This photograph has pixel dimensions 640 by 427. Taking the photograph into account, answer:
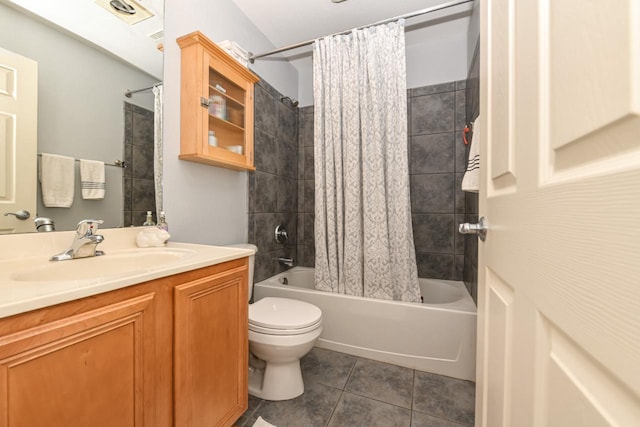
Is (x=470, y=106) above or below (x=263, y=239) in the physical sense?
above

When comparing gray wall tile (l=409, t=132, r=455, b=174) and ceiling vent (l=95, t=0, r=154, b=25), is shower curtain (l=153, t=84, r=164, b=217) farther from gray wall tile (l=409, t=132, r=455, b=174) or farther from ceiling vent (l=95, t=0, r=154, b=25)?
gray wall tile (l=409, t=132, r=455, b=174)

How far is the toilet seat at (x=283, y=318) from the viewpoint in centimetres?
131

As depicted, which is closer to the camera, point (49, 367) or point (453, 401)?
point (49, 367)

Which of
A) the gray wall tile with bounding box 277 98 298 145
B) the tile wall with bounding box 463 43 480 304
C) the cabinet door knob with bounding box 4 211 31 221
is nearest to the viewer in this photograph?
the cabinet door knob with bounding box 4 211 31 221

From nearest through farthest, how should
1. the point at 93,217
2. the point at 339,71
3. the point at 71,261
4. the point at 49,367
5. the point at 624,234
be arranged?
the point at 624,234
the point at 49,367
the point at 71,261
the point at 93,217
the point at 339,71

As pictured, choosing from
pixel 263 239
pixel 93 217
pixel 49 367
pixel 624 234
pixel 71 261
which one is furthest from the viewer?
pixel 263 239

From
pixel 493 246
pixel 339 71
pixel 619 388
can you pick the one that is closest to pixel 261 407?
pixel 493 246

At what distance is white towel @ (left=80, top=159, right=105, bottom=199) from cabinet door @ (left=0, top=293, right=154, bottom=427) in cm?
66

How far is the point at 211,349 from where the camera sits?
0.98m

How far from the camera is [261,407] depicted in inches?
51.9

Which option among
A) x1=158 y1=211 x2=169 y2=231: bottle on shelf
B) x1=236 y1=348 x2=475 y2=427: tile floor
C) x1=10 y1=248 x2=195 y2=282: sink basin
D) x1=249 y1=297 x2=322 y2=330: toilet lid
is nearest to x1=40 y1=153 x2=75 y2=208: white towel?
x1=10 y1=248 x2=195 y2=282: sink basin

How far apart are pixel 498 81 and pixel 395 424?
143 cm

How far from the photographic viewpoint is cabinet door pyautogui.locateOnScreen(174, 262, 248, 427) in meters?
0.87

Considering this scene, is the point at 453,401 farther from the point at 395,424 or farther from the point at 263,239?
the point at 263,239
